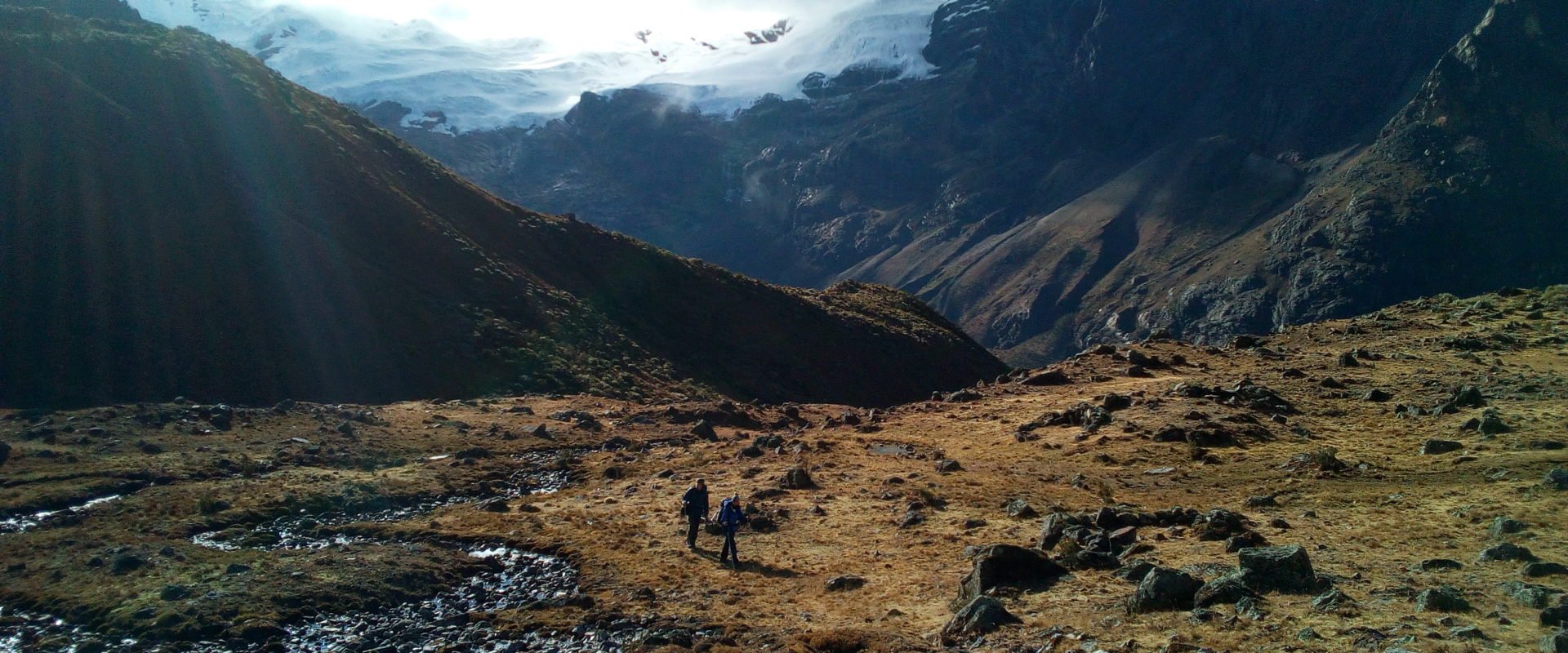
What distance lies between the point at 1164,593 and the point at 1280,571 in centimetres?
206

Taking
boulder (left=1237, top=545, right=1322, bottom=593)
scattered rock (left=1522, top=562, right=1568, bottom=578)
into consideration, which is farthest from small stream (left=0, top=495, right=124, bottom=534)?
scattered rock (left=1522, top=562, right=1568, bottom=578)

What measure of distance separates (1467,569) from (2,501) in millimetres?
36520

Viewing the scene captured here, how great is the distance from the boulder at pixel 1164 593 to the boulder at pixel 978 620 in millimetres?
2093

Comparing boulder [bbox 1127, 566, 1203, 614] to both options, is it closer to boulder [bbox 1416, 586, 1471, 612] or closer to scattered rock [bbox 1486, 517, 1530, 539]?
boulder [bbox 1416, 586, 1471, 612]

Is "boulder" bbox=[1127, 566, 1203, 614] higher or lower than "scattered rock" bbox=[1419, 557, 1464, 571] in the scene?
lower

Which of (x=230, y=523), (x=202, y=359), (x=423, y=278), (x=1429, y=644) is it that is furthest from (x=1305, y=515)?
(x=423, y=278)

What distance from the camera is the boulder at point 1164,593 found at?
58.0 ft

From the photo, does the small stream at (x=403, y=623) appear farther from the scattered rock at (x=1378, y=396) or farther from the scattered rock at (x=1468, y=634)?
the scattered rock at (x=1378, y=396)

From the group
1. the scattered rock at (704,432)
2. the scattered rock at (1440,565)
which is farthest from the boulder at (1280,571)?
the scattered rock at (704,432)

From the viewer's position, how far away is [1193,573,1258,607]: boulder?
17.4 metres

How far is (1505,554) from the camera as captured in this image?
18.1 metres

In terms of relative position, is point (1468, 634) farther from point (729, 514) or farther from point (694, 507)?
point (694, 507)

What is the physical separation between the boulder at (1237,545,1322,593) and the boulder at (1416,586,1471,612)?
1.64 meters

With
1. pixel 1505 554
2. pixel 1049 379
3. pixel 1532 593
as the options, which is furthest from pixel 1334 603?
pixel 1049 379
